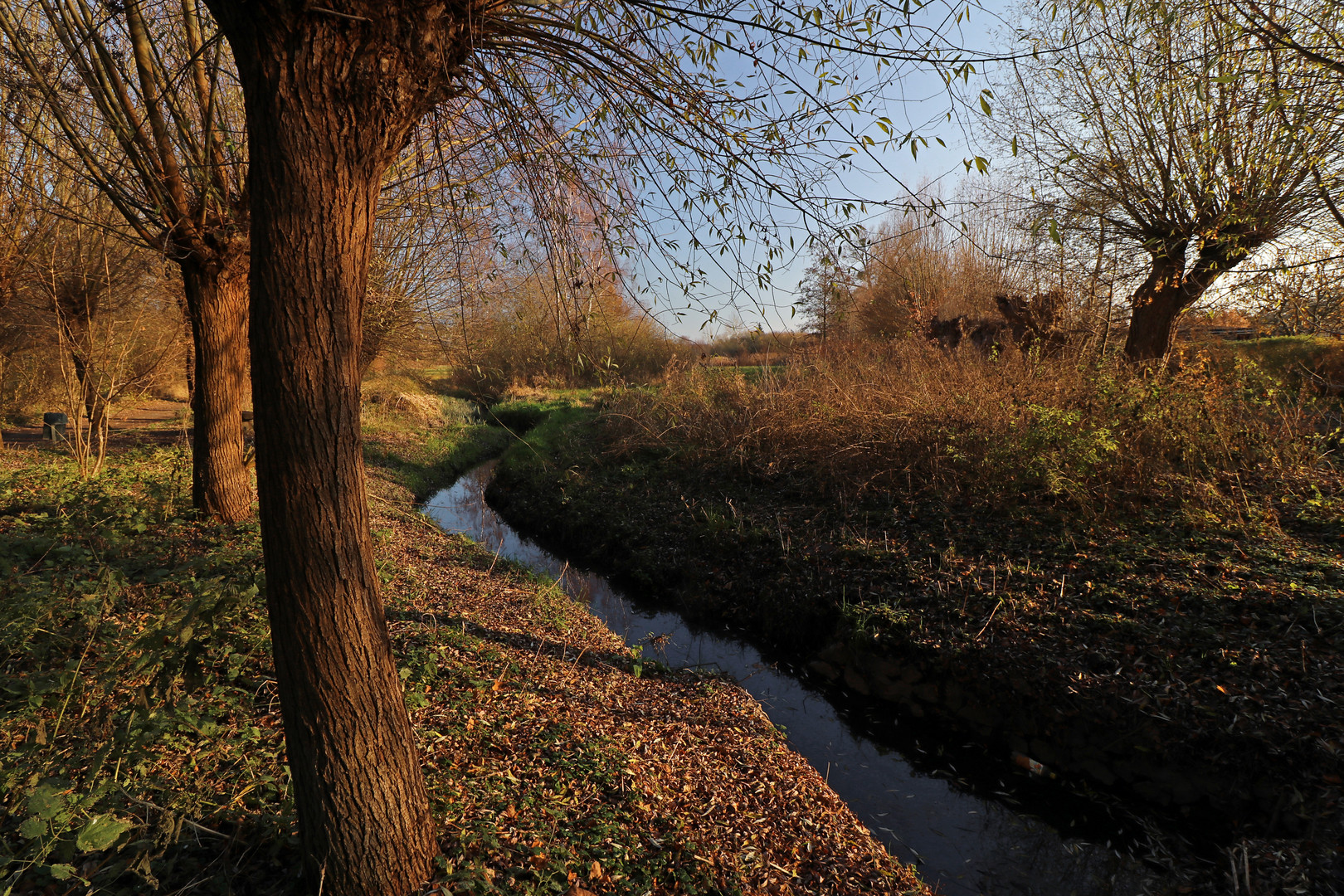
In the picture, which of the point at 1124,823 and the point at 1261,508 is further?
the point at 1261,508

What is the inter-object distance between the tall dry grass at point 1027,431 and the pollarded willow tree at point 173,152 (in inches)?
266

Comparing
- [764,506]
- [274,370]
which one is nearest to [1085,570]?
[764,506]

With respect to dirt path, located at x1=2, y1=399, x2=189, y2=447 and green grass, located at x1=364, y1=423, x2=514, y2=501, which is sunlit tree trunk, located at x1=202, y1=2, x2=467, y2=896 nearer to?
green grass, located at x1=364, y1=423, x2=514, y2=501

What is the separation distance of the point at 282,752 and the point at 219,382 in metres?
4.81

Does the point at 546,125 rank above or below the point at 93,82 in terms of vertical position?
below

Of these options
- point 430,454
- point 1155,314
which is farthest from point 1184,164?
point 430,454

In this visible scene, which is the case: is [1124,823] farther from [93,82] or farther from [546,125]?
→ [93,82]

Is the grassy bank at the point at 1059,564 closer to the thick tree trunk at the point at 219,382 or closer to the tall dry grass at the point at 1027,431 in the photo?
the tall dry grass at the point at 1027,431

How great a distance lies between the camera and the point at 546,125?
10.9 feet

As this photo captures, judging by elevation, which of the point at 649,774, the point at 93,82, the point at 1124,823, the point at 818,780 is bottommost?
the point at 1124,823

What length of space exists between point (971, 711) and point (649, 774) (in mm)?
3052

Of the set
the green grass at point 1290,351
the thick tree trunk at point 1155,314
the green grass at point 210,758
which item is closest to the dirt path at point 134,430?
the green grass at point 210,758

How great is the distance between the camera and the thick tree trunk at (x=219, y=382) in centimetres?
616

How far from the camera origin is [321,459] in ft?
7.05
